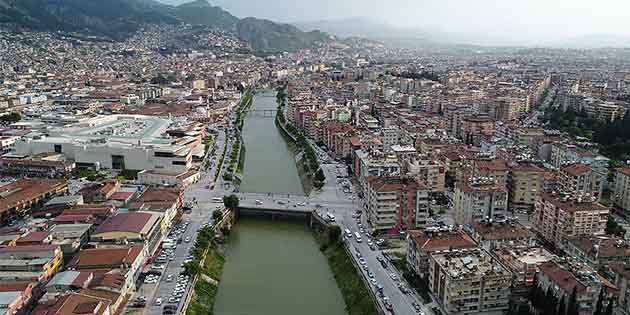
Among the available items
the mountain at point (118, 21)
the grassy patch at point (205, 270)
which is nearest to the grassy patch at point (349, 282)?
the grassy patch at point (205, 270)

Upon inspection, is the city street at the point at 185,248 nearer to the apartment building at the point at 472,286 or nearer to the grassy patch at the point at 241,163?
the grassy patch at the point at 241,163

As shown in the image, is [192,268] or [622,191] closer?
[192,268]

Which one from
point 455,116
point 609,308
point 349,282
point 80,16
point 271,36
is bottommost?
point 349,282

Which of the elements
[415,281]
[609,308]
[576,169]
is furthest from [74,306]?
[576,169]

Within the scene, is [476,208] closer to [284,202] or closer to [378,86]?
[284,202]

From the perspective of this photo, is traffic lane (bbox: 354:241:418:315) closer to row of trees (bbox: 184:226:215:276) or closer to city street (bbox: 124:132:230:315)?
row of trees (bbox: 184:226:215:276)

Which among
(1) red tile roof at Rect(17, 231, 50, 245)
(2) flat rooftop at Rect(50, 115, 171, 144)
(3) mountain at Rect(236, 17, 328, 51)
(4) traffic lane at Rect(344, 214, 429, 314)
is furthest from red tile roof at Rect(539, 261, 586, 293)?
(3) mountain at Rect(236, 17, 328, 51)

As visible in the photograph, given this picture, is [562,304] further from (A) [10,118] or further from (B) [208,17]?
(B) [208,17]
